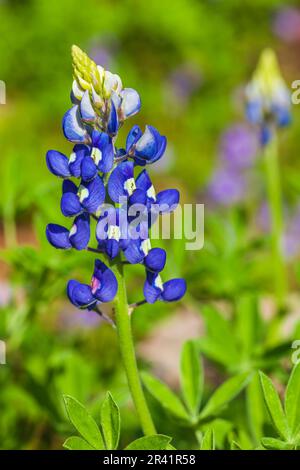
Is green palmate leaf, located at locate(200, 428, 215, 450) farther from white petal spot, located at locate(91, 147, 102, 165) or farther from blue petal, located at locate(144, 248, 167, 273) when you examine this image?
white petal spot, located at locate(91, 147, 102, 165)

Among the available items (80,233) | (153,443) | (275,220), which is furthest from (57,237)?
(275,220)

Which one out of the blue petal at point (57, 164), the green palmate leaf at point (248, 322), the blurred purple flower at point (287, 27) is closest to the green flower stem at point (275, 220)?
the green palmate leaf at point (248, 322)

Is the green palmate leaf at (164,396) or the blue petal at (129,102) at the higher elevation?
the blue petal at (129,102)

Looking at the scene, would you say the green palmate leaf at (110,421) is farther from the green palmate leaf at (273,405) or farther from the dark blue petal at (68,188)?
the dark blue petal at (68,188)

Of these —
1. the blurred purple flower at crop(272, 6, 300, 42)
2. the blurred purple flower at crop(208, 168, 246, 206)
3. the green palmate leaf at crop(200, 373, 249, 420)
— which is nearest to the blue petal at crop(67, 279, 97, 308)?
the green palmate leaf at crop(200, 373, 249, 420)

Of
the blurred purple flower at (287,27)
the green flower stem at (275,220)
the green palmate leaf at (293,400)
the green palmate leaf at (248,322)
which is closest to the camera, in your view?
the green palmate leaf at (293,400)
